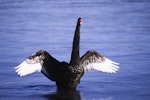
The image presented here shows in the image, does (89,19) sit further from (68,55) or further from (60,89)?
(60,89)

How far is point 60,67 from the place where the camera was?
408 inches

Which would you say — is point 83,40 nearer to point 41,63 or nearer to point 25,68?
point 41,63

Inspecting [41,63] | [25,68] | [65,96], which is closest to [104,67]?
Answer: [41,63]

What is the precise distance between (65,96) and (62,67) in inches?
27.6

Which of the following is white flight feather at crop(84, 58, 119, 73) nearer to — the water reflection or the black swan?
the black swan

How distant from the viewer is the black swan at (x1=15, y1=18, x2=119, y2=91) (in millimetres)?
10266

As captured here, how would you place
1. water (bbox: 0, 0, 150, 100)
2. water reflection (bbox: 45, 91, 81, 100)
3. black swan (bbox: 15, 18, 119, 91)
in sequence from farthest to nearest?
→ black swan (bbox: 15, 18, 119, 91) < water (bbox: 0, 0, 150, 100) < water reflection (bbox: 45, 91, 81, 100)

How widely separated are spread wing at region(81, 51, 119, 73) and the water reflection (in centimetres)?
98

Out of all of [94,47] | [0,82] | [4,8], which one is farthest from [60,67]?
[4,8]

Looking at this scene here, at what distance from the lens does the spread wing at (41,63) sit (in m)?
10.3

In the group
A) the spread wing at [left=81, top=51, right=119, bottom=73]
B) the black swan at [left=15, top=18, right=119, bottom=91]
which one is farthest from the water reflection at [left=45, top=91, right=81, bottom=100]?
the spread wing at [left=81, top=51, right=119, bottom=73]

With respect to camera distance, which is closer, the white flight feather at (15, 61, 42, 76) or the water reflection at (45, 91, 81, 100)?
the water reflection at (45, 91, 81, 100)

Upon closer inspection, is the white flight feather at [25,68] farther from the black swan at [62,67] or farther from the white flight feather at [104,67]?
the white flight feather at [104,67]

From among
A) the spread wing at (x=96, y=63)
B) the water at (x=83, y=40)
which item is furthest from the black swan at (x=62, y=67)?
the water at (x=83, y=40)
